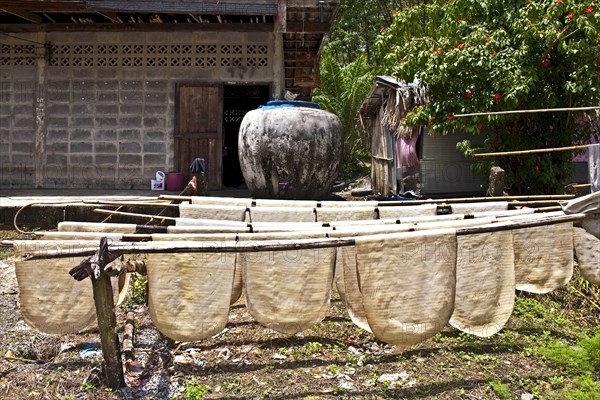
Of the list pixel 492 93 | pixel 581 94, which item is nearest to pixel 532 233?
pixel 492 93

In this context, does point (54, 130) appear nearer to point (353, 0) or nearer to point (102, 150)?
point (102, 150)

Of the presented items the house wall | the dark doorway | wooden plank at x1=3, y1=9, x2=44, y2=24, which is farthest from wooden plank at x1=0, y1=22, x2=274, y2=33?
the dark doorway

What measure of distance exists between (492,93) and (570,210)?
4573 millimetres

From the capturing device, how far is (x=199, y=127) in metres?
9.59

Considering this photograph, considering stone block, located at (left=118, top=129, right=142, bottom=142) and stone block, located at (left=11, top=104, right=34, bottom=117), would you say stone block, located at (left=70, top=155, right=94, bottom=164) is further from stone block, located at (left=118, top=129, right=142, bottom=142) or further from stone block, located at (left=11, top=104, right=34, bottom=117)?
stone block, located at (left=11, top=104, right=34, bottom=117)

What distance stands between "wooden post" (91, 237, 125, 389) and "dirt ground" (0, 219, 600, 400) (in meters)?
0.10

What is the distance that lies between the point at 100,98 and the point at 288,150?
3.82 meters

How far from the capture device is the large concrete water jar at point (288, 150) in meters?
7.79

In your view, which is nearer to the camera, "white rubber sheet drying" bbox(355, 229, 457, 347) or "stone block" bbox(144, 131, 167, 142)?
"white rubber sheet drying" bbox(355, 229, 457, 347)

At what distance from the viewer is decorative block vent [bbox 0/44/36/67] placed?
947 centimetres

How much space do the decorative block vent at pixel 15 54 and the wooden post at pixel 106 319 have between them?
25.0 ft

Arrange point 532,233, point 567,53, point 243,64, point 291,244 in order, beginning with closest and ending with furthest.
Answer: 1. point 291,244
2. point 532,233
3. point 567,53
4. point 243,64

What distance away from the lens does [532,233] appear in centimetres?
379

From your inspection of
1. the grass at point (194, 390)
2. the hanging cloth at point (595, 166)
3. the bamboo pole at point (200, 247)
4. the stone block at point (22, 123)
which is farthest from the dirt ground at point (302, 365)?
the stone block at point (22, 123)
